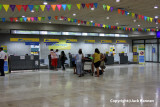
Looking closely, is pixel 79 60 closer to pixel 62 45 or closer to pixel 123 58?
pixel 62 45

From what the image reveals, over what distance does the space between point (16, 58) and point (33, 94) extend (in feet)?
25.7

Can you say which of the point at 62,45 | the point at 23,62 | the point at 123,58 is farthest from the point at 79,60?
the point at 123,58

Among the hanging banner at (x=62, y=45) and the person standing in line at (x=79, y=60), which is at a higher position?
the hanging banner at (x=62, y=45)

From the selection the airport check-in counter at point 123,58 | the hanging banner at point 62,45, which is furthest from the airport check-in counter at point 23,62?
the airport check-in counter at point 123,58

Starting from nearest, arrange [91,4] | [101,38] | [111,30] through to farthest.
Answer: [91,4] < [111,30] < [101,38]

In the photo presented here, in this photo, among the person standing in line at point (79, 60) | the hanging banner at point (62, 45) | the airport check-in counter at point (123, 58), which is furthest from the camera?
the airport check-in counter at point (123, 58)

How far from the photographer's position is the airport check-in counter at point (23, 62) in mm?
13047

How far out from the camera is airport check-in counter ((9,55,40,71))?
13.0 meters

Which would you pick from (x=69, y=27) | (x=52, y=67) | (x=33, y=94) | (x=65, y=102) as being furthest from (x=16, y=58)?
(x=65, y=102)

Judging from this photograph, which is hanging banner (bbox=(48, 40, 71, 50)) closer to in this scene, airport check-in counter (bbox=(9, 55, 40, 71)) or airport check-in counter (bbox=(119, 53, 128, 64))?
airport check-in counter (bbox=(9, 55, 40, 71))

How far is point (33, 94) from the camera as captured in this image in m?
5.97

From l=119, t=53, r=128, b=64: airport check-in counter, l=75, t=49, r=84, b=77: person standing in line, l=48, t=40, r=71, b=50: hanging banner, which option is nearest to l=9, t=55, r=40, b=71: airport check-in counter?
l=48, t=40, r=71, b=50: hanging banner

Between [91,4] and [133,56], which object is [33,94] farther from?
[133,56]

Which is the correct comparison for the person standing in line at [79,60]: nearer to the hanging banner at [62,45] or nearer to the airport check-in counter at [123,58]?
the hanging banner at [62,45]
